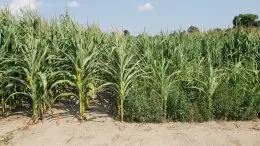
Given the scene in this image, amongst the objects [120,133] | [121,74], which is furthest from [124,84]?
[120,133]

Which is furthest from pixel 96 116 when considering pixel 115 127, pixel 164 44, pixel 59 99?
pixel 164 44

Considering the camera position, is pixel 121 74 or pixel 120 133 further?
pixel 121 74

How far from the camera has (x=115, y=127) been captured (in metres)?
4.87

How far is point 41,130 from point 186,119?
2.00 m

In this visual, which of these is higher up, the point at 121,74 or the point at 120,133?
the point at 121,74

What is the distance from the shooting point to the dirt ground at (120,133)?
4402 millimetres

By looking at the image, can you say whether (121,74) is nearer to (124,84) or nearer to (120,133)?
Result: (124,84)

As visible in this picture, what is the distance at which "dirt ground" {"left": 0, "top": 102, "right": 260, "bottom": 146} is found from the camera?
4402 mm

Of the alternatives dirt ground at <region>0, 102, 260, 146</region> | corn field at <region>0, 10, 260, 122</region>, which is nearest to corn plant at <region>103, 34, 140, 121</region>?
corn field at <region>0, 10, 260, 122</region>

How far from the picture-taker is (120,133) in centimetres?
464

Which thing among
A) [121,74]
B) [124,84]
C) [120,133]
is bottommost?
[120,133]

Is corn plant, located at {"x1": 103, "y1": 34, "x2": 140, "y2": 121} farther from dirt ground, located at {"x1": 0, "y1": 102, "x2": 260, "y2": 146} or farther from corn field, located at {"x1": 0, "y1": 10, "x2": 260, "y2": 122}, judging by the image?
dirt ground, located at {"x1": 0, "y1": 102, "x2": 260, "y2": 146}

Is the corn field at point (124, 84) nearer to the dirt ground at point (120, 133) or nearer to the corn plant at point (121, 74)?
the corn plant at point (121, 74)

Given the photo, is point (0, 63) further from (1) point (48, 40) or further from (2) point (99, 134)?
(2) point (99, 134)
